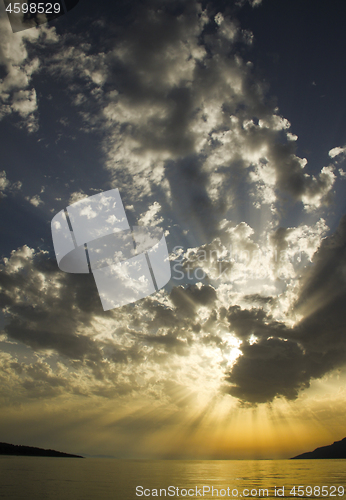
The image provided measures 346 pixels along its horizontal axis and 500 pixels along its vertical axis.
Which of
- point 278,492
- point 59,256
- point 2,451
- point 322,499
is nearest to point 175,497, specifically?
point 278,492

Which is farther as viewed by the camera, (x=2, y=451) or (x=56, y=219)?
(x=2, y=451)

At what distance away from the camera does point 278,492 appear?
29.3 metres

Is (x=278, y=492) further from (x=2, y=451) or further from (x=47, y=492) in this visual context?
(x=2, y=451)

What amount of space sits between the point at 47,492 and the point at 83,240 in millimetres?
25776

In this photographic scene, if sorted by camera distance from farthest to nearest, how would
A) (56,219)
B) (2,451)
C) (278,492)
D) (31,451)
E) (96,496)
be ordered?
(31,451), (2,451), (278,492), (56,219), (96,496)

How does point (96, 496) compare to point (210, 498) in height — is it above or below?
above

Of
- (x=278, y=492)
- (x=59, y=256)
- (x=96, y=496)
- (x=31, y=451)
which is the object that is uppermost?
(x=59, y=256)

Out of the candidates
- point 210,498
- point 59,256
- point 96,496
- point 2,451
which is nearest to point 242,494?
point 210,498

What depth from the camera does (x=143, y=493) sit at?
26.7 metres

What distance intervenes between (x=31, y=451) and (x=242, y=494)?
807 feet

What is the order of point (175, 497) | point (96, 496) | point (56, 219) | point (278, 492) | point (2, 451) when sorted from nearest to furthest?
point (96, 496) → point (56, 219) → point (175, 497) → point (278, 492) → point (2, 451)

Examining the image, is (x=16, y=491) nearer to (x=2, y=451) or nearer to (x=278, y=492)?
(x=278, y=492)

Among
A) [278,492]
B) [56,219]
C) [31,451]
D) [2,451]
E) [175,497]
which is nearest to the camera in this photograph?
[56,219]

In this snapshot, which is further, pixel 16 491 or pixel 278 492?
pixel 278 492
